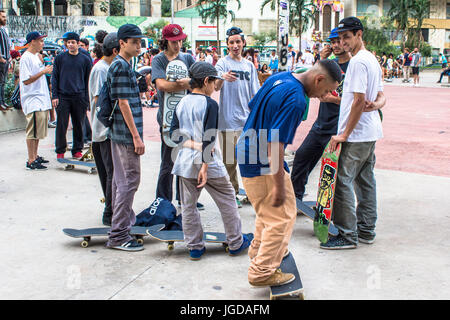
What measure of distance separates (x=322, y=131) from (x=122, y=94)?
2.20 meters

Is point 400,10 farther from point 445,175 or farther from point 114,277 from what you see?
point 114,277

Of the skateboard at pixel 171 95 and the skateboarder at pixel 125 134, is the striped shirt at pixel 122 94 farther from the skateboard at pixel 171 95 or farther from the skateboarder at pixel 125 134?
the skateboard at pixel 171 95

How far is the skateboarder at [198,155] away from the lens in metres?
3.93

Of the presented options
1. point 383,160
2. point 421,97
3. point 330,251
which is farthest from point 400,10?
point 330,251

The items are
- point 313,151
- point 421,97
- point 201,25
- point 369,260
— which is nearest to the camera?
point 369,260

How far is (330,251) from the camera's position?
4348 millimetres

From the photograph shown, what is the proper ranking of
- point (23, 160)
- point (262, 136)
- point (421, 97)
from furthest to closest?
point (421, 97), point (23, 160), point (262, 136)

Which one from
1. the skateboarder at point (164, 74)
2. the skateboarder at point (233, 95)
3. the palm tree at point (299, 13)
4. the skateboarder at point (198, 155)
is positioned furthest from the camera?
the palm tree at point (299, 13)

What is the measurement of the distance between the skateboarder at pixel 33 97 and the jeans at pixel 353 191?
4.92 meters

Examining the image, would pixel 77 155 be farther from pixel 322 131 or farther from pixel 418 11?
pixel 418 11

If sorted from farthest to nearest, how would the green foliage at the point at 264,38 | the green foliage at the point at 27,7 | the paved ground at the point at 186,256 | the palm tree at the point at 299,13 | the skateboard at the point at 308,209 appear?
the green foliage at the point at 264,38
the green foliage at the point at 27,7
the palm tree at the point at 299,13
the skateboard at the point at 308,209
the paved ground at the point at 186,256

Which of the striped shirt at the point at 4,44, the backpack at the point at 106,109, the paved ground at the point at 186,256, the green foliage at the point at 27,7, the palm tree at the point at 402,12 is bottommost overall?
the paved ground at the point at 186,256

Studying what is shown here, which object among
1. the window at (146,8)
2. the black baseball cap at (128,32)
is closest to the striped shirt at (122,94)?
the black baseball cap at (128,32)
